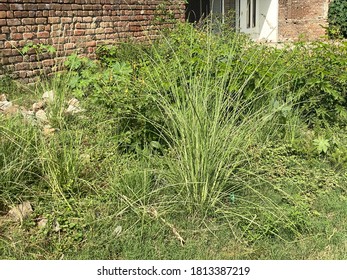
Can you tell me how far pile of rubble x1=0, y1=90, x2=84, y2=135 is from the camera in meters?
3.66

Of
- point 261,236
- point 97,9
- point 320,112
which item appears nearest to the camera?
point 261,236

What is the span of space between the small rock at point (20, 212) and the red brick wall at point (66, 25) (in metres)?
2.87

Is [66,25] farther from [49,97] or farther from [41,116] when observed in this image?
[41,116]

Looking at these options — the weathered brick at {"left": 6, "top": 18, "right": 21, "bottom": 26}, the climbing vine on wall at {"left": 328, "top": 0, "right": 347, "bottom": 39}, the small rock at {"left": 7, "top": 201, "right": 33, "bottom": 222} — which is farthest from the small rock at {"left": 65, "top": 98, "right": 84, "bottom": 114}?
the climbing vine on wall at {"left": 328, "top": 0, "right": 347, "bottom": 39}

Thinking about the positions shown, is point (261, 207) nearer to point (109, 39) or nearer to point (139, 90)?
point (139, 90)

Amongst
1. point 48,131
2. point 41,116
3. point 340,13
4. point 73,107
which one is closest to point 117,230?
point 48,131

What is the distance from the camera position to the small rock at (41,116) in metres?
3.87

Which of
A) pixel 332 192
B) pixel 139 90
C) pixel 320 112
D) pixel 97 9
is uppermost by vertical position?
pixel 97 9

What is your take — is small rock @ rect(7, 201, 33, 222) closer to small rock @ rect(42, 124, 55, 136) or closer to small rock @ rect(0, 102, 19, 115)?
small rock @ rect(42, 124, 55, 136)

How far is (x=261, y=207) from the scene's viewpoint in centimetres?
271

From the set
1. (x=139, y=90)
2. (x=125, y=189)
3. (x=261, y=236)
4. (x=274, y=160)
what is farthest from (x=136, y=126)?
(x=261, y=236)

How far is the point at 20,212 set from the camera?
2736mm

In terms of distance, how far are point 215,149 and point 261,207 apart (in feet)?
1.55

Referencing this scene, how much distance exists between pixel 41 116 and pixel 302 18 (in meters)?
14.7
